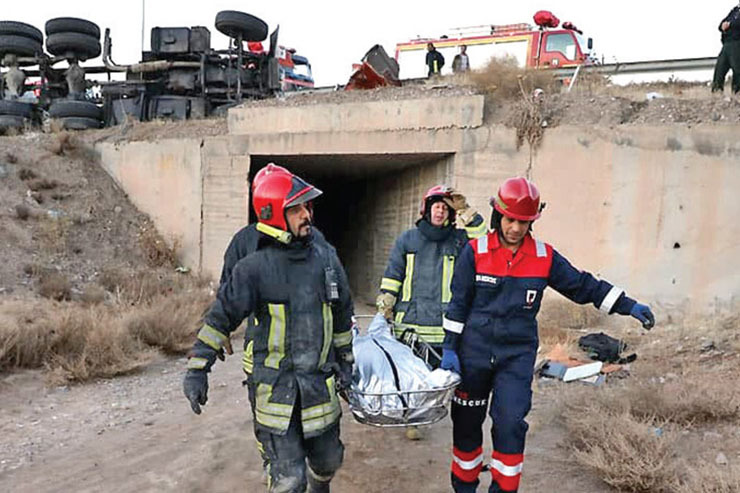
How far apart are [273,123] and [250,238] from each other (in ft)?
22.7

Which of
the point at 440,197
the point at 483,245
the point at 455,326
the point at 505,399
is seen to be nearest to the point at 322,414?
the point at 455,326

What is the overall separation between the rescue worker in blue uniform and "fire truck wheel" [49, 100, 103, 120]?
38.6 feet

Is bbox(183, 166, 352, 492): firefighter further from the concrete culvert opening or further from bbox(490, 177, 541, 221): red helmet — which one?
the concrete culvert opening

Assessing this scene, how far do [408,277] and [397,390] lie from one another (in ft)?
4.55

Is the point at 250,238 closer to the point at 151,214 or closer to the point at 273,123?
the point at 273,123

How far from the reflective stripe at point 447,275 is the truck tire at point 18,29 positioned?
1544 cm

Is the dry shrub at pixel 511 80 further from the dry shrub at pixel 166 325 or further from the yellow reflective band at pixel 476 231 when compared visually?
the dry shrub at pixel 166 325

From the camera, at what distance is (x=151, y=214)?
11.2m

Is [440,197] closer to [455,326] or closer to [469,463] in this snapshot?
[455,326]

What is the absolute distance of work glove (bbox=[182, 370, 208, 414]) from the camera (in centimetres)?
254

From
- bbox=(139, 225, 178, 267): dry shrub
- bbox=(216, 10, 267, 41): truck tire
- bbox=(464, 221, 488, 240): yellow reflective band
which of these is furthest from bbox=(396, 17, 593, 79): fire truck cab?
bbox=(464, 221, 488, 240): yellow reflective band

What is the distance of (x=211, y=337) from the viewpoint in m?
2.62

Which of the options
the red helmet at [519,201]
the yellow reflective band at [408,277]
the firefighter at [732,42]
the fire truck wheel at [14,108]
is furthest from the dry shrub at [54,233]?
the firefighter at [732,42]

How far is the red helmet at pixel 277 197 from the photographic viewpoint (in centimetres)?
265
